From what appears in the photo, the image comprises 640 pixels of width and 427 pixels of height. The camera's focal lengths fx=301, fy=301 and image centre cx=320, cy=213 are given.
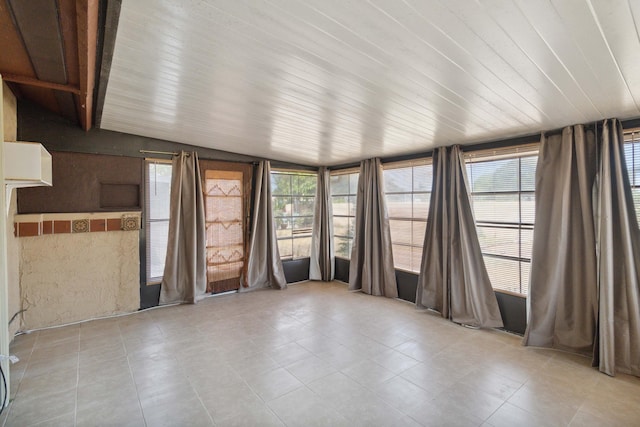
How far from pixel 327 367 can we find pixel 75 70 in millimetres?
2939

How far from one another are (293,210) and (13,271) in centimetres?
369

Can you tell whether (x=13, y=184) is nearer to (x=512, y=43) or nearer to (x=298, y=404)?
(x=298, y=404)

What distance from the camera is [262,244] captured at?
5012mm

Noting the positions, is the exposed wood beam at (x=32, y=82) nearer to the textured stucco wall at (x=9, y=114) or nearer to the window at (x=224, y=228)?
the textured stucco wall at (x=9, y=114)

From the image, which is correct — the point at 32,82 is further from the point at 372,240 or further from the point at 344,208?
the point at 344,208

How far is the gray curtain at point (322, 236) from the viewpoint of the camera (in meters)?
5.64

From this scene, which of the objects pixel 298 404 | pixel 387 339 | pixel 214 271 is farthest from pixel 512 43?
pixel 214 271

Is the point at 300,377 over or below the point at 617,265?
below

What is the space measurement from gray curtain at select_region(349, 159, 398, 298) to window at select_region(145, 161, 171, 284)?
2.88 metres

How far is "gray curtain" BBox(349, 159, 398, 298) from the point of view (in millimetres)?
4652

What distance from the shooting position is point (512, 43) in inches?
57.4

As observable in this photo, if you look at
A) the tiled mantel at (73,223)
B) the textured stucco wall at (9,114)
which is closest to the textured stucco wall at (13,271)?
the tiled mantel at (73,223)

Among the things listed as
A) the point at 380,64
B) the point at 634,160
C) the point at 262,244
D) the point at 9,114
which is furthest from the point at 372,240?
the point at 9,114

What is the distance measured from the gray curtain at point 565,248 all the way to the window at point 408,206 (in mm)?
1411
